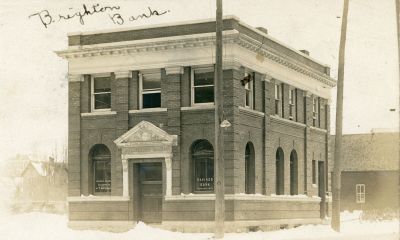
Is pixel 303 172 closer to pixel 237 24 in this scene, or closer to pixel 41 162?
pixel 237 24

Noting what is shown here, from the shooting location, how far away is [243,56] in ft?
103

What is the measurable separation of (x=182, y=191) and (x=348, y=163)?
26450 millimetres

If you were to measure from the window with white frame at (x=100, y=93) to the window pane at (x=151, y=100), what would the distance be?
173 cm

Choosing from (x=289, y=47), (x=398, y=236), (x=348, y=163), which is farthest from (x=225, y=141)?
(x=348, y=163)

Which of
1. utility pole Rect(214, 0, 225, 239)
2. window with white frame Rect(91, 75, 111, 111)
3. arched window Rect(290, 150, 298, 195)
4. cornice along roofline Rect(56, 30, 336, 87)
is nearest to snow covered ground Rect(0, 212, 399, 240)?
utility pole Rect(214, 0, 225, 239)

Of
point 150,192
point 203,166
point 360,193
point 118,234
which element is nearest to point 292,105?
point 203,166

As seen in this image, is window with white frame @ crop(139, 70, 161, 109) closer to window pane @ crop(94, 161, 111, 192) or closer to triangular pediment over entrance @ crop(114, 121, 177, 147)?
triangular pediment over entrance @ crop(114, 121, 177, 147)

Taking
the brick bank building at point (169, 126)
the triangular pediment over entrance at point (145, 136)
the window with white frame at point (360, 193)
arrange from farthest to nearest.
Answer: the window with white frame at point (360, 193) → the triangular pediment over entrance at point (145, 136) → the brick bank building at point (169, 126)

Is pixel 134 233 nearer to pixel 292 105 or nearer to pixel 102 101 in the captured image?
pixel 102 101

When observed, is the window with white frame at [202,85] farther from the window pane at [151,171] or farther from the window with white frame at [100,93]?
the window with white frame at [100,93]

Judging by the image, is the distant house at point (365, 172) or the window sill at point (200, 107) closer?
the window sill at point (200, 107)

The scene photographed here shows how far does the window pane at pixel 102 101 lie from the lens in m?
33.4

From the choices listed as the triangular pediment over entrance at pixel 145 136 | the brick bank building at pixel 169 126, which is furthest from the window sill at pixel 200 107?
the triangular pediment over entrance at pixel 145 136

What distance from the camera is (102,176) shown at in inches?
1316
